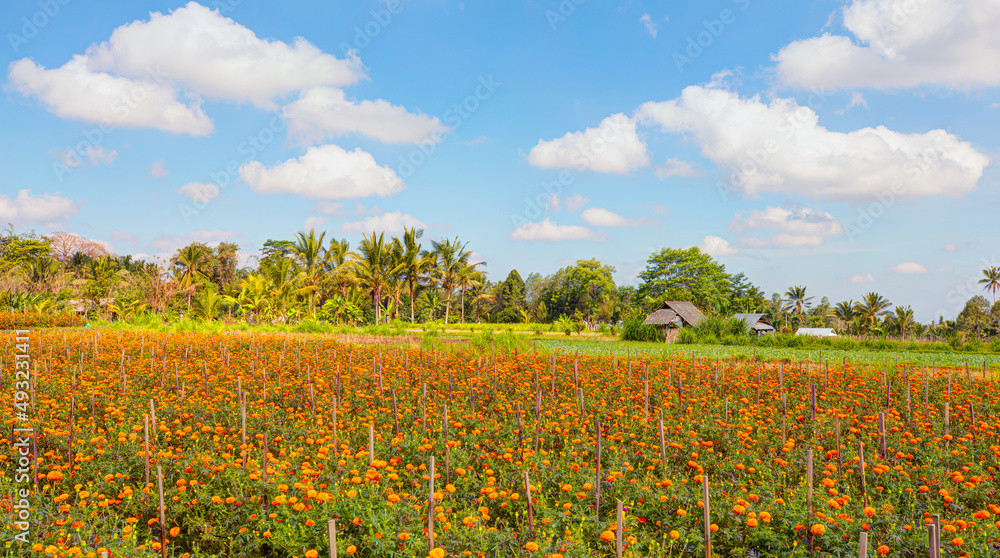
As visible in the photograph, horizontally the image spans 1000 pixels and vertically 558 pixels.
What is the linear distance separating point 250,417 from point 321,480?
2.43m

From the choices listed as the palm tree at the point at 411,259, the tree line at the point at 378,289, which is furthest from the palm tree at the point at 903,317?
the palm tree at the point at 411,259

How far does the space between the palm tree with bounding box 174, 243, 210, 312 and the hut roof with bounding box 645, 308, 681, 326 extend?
29.0 meters

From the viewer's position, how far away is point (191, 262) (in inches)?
1635

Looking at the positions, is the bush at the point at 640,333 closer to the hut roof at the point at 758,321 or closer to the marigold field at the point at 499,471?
the hut roof at the point at 758,321

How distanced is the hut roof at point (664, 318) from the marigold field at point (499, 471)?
27.7 meters

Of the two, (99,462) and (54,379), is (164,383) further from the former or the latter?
(99,462)

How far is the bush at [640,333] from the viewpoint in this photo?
95.3ft

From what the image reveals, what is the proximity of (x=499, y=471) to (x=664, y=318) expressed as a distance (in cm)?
3387

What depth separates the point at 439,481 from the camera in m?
4.41

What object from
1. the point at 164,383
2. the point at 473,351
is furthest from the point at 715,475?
the point at 473,351

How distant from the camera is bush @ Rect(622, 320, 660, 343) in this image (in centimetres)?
2906

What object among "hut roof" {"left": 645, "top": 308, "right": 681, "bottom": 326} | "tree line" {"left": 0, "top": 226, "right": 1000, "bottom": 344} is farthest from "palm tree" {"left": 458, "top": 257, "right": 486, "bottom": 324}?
"hut roof" {"left": 645, "top": 308, "right": 681, "bottom": 326}

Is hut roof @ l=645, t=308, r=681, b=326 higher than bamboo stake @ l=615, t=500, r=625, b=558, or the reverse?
hut roof @ l=645, t=308, r=681, b=326

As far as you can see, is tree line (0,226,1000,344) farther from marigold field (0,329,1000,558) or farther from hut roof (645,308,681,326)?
marigold field (0,329,1000,558)
